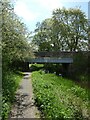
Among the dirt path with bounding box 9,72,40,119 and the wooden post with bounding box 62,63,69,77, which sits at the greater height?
the dirt path with bounding box 9,72,40,119

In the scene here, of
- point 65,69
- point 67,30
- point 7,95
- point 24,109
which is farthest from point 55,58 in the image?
point 24,109

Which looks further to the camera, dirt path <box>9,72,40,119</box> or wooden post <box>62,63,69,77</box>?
wooden post <box>62,63,69,77</box>

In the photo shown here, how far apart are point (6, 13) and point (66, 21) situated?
175 feet

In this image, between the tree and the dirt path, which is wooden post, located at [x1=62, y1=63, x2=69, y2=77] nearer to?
the tree

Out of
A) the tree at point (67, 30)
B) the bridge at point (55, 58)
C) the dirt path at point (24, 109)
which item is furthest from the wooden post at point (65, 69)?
the dirt path at point (24, 109)

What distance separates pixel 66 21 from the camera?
73.6m

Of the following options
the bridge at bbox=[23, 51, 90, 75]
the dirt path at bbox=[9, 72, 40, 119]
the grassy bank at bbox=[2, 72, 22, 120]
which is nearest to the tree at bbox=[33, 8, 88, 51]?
the bridge at bbox=[23, 51, 90, 75]

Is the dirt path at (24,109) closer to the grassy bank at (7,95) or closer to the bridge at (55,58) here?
the grassy bank at (7,95)

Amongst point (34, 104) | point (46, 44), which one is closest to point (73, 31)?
point (46, 44)

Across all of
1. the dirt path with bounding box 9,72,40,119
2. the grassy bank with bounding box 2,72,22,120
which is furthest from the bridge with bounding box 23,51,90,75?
the dirt path with bounding box 9,72,40,119

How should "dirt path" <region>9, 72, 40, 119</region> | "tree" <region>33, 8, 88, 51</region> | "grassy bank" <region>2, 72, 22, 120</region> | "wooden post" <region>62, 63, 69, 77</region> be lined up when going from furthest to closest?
"tree" <region>33, 8, 88, 51</region>
"wooden post" <region>62, 63, 69, 77</region>
"dirt path" <region>9, 72, 40, 119</region>
"grassy bank" <region>2, 72, 22, 120</region>

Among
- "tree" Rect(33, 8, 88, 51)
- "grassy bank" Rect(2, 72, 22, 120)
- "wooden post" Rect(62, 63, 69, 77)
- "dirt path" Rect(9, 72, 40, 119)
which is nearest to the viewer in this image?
"grassy bank" Rect(2, 72, 22, 120)

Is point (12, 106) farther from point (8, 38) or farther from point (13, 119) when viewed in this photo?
point (8, 38)

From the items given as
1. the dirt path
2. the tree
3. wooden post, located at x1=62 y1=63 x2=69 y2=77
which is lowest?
wooden post, located at x1=62 y1=63 x2=69 y2=77
